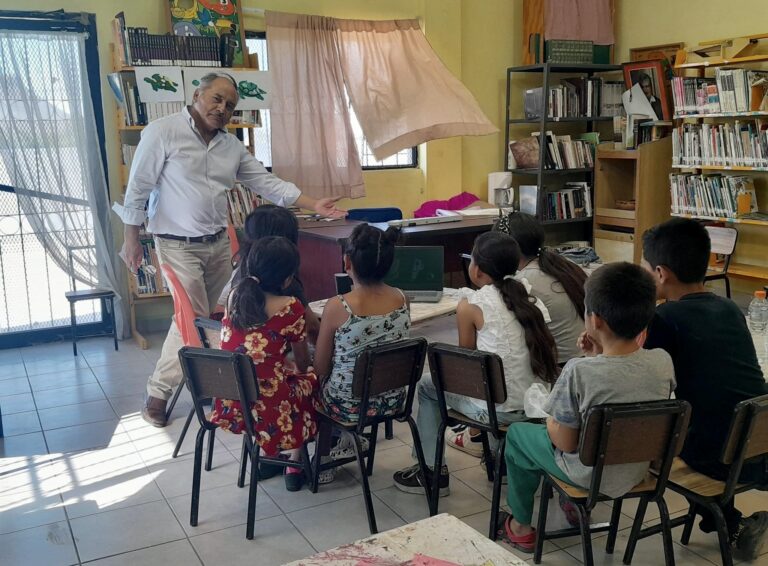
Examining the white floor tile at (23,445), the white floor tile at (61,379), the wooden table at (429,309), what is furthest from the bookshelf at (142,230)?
the wooden table at (429,309)

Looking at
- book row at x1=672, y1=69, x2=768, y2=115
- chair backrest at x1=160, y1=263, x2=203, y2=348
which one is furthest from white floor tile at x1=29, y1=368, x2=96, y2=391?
book row at x1=672, y1=69, x2=768, y2=115

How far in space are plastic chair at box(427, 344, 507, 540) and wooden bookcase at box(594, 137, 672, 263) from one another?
12.5 feet

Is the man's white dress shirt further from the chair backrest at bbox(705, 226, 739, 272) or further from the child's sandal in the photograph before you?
the chair backrest at bbox(705, 226, 739, 272)

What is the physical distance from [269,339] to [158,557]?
78 centimetres

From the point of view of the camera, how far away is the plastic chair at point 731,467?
200 cm

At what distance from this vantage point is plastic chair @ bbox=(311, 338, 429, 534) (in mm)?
2502

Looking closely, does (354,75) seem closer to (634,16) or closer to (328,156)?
(328,156)

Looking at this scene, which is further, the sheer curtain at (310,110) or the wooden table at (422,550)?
the sheer curtain at (310,110)

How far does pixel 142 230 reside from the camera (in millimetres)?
5145

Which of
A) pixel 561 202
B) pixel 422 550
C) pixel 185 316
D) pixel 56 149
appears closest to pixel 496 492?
pixel 422 550

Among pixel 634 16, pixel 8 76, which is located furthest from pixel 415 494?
pixel 634 16

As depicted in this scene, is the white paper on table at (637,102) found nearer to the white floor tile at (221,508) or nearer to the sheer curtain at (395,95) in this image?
the sheer curtain at (395,95)

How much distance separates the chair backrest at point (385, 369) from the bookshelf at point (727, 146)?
374 centimetres

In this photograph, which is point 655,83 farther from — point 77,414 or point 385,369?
point 77,414
